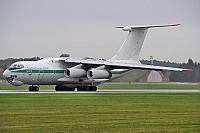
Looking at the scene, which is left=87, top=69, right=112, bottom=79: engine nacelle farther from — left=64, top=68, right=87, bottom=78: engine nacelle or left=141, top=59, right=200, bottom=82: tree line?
left=141, top=59, right=200, bottom=82: tree line

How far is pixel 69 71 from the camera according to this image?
51906 millimetres

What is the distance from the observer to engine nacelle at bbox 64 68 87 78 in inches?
2036

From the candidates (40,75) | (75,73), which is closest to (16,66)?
(40,75)

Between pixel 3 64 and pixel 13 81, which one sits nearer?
pixel 13 81

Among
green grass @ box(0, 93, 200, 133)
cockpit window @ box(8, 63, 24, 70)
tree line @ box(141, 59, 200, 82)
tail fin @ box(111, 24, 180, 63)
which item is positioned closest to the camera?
green grass @ box(0, 93, 200, 133)

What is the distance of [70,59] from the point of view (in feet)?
175

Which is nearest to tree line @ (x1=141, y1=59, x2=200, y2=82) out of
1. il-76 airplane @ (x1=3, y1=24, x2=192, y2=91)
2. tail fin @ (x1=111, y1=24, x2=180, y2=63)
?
tail fin @ (x1=111, y1=24, x2=180, y2=63)

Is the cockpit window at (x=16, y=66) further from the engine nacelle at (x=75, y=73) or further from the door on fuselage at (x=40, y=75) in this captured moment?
the engine nacelle at (x=75, y=73)

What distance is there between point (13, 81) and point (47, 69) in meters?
3.49

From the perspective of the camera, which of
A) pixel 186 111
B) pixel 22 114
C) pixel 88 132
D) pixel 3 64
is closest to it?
pixel 88 132

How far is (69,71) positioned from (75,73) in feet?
1.88

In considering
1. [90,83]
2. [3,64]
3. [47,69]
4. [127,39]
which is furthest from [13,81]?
[3,64]

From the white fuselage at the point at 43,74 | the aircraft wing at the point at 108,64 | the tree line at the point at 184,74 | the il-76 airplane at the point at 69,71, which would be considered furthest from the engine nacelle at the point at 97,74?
the tree line at the point at 184,74

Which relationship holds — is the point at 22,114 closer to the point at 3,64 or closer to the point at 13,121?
the point at 13,121
